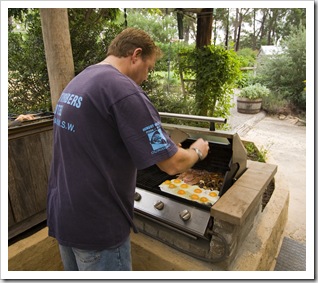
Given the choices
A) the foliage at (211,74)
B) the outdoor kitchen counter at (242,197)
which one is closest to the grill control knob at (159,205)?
the outdoor kitchen counter at (242,197)

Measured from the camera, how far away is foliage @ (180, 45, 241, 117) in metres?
5.19

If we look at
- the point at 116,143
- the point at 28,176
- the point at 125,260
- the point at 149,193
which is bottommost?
the point at 125,260

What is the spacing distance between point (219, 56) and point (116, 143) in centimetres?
455

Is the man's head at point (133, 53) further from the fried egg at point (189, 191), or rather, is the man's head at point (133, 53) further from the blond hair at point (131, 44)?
the fried egg at point (189, 191)

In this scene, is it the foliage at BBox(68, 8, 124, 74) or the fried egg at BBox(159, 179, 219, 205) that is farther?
the foliage at BBox(68, 8, 124, 74)

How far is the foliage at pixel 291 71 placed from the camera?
39.1ft

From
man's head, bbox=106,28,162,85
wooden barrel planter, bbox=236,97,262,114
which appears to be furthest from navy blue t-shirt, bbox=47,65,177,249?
wooden barrel planter, bbox=236,97,262,114

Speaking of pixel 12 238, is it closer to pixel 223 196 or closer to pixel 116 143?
pixel 116 143

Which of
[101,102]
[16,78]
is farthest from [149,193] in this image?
[16,78]

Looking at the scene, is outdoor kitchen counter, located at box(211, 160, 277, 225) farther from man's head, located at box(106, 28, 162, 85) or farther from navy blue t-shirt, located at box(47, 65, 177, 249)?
A: man's head, located at box(106, 28, 162, 85)

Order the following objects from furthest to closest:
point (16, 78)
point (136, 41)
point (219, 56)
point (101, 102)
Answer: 1. point (219, 56)
2. point (16, 78)
3. point (136, 41)
4. point (101, 102)

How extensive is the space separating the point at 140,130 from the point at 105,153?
0.76ft

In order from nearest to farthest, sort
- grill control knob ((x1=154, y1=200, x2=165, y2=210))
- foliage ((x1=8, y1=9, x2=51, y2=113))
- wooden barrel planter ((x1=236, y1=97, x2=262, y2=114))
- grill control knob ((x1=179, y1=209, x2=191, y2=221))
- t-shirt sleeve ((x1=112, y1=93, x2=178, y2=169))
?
t-shirt sleeve ((x1=112, y1=93, x2=178, y2=169)), grill control knob ((x1=179, y1=209, x2=191, y2=221)), grill control knob ((x1=154, y1=200, x2=165, y2=210)), foliage ((x1=8, y1=9, x2=51, y2=113)), wooden barrel planter ((x1=236, y1=97, x2=262, y2=114))

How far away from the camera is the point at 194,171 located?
250 centimetres
